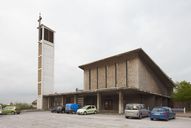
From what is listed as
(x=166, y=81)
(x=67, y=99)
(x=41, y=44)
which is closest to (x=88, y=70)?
(x=67, y=99)

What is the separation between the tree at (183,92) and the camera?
1881 inches

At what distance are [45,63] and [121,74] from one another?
18153 mm

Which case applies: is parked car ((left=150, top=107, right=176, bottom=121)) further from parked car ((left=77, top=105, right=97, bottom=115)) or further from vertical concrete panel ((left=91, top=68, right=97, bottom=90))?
vertical concrete panel ((left=91, top=68, right=97, bottom=90))

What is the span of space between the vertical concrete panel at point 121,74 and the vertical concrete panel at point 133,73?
1.03 meters

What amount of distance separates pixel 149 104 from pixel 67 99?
1562 centimetres

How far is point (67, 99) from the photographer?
51.2 meters

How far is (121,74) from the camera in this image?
45.6m

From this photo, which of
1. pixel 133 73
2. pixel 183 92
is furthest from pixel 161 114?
pixel 183 92

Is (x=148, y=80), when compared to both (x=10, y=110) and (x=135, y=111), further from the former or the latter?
(x=10, y=110)

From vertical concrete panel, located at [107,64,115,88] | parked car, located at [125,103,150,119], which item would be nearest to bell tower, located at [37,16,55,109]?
vertical concrete panel, located at [107,64,115,88]

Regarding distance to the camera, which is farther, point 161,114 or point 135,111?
point 135,111

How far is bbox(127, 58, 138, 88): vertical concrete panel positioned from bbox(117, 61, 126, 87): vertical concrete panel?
1033mm

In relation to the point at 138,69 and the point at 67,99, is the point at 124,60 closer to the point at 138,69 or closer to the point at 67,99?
the point at 138,69

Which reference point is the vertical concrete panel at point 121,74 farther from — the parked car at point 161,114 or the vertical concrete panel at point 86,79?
the parked car at point 161,114
